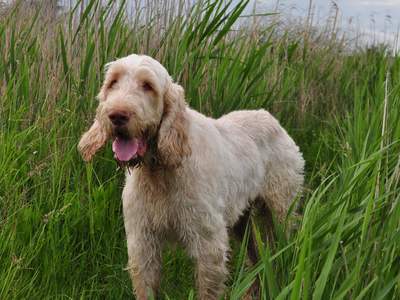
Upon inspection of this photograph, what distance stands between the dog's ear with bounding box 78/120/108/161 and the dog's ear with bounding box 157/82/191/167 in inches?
11.6

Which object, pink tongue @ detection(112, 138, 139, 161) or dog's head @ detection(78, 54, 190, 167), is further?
pink tongue @ detection(112, 138, 139, 161)

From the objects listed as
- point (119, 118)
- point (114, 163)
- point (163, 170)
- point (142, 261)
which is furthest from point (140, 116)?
point (114, 163)

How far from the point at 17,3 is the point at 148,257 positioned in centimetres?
276

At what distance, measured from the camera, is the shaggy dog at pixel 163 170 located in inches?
116

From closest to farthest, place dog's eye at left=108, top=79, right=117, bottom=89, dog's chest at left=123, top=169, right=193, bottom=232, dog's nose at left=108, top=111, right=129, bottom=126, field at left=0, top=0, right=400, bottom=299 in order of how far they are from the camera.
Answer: field at left=0, top=0, right=400, bottom=299, dog's nose at left=108, top=111, right=129, bottom=126, dog's eye at left=108, top=79, right=117, bottom=89, dog's chest at left=123, top=169, right=193, bottom=232

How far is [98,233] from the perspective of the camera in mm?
3549

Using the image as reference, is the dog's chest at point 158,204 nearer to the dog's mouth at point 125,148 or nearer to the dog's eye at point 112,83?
the dog's mouth at point 125,148

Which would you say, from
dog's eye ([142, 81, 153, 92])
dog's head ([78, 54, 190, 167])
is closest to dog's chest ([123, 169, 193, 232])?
dog's head ([78, 54, 190, 167])

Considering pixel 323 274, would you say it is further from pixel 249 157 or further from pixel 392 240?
pixel 249 157

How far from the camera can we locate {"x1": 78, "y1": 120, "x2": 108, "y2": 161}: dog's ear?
3154 mm

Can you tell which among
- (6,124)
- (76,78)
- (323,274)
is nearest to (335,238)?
(323,274)

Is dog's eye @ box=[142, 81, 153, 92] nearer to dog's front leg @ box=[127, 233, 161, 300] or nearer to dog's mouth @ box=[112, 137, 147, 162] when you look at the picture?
dog's mouth @ box=[112, 137, 147, 162]

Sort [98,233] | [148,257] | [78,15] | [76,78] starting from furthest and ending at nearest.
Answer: [78,15]
[76,78]
[98,233]
[148,257]

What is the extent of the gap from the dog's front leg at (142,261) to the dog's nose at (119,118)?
2.44ft
